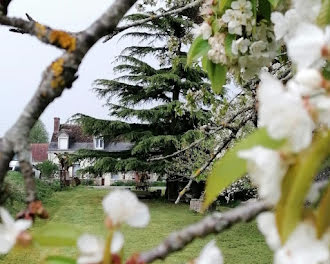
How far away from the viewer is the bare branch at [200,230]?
1.40 ft

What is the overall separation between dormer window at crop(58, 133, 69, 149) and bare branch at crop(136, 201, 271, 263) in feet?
109

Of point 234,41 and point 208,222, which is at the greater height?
point 234,41

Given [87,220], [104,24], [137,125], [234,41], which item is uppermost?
[137,125]

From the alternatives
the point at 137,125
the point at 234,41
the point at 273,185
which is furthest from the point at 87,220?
the point at 273,185

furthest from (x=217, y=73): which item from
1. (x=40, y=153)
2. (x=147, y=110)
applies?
(x=40, y=153)

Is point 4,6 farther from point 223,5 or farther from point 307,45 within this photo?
point 223,5

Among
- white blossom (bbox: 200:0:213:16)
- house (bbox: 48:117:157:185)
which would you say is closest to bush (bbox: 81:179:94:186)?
house (bbox: 48:117:157:185)

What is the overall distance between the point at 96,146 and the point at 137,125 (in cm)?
1380

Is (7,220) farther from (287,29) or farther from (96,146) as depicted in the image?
(96,146)

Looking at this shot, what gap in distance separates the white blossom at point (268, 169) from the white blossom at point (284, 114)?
16 millimetres

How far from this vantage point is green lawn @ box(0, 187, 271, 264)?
7609 mm

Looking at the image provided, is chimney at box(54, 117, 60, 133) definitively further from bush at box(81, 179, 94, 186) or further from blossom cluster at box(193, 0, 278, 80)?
blossom cluster at box(193, 0, 278, 80)

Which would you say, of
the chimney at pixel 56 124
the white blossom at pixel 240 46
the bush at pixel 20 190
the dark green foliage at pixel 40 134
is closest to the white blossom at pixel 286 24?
the white blossom at pixel 240 46

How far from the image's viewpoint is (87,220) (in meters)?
12.1
